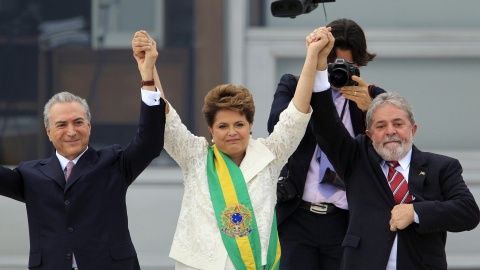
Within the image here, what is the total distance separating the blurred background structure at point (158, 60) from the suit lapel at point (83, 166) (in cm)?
248

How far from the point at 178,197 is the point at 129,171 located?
2.49m

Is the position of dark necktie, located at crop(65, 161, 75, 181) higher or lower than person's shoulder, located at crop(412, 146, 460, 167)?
lower

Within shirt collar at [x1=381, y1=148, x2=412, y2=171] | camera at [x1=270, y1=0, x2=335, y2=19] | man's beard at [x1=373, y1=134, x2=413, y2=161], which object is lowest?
shirt collar at [x1=381, y1=148, x2=412, y2=171]

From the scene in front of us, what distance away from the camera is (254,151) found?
3355mm

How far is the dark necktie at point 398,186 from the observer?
330cm

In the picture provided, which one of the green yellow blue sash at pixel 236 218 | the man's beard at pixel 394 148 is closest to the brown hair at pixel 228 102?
the green yellow blue sash at pixel 236 218

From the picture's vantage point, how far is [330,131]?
331 centimetres

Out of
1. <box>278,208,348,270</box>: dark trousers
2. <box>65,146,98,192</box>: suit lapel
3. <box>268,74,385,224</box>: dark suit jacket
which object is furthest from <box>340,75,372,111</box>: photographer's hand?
<box>65,146,98,192</box>: suit lapel

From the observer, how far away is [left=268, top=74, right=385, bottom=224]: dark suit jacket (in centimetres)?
373

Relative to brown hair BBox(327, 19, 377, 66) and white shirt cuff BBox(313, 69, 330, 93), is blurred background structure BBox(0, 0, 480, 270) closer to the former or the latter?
brown hair BBox(327, 19, 377, 66)

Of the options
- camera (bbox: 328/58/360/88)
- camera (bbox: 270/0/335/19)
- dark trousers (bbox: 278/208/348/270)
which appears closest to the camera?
camera (bbox: 328/58/360/88)

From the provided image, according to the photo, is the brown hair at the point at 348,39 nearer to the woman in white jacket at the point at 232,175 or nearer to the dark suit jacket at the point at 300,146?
the dark suit jacket at the point at 300,146

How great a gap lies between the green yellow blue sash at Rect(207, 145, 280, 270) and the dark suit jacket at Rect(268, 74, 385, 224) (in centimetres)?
49

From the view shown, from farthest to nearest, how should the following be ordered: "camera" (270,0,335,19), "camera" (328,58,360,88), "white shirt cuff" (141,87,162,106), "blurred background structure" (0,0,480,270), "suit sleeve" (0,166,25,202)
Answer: "blurred background structure" (0,0,480,270) → "camera" (270,0,335,19) → "camera" (328,58,360,88) → "suit sleeve" (0,166,25,202) → "white shirt cuff" (141,87,162,106)
